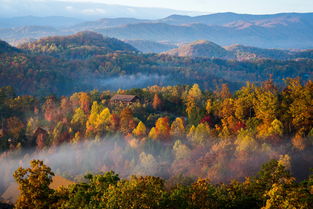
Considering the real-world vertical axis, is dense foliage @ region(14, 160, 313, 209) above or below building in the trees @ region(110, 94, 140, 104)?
above

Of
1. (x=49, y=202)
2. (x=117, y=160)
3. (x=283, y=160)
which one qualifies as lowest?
(x=117, y=160)

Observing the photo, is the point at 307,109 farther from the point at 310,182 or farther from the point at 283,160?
the point at 310,182

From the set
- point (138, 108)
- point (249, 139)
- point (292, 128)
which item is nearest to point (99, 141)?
point (138, 108)

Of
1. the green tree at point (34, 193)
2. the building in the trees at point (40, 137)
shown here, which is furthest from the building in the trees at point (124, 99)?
the green tree at point (34, 193)

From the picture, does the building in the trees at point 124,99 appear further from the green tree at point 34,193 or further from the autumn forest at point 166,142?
the green tree at point 34,193

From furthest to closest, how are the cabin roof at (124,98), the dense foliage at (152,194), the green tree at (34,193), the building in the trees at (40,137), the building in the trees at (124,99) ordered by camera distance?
the cabin roof at (124,98) → the building in the trees at (124,99) → the building in the trees at (40,137) → the green tree at (34,193) → the dense foliage at (152,194)

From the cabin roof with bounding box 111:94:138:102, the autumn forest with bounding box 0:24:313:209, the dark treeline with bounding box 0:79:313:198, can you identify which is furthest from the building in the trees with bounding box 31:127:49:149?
the cabin roof with bounding box 111:94:138:102

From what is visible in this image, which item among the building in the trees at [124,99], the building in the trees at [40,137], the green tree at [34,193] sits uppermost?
the green tree at [34,193]

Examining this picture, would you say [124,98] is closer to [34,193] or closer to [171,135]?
[171,135]

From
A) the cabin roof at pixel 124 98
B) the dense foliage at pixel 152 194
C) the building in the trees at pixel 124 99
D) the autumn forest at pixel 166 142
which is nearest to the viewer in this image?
the dense foliage at pixel 152 194

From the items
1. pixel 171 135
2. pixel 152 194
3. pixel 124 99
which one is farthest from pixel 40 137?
pixel 152 194

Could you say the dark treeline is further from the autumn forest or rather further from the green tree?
the green tree
